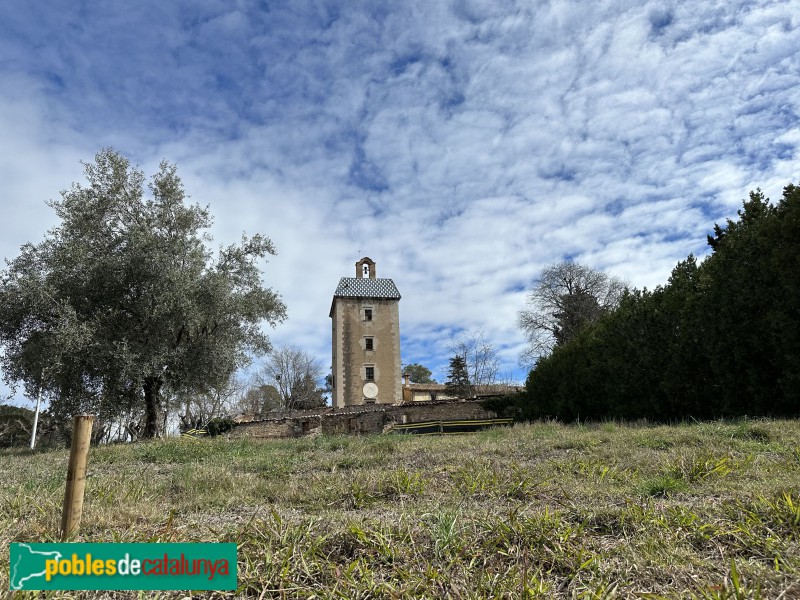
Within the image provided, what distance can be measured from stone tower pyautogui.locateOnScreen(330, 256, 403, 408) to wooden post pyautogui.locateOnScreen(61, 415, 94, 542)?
35088 mm

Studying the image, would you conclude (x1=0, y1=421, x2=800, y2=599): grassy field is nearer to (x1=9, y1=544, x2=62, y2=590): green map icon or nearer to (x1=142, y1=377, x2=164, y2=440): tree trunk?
(x1=9, y1=544, x2=62, y2=590): green map icon

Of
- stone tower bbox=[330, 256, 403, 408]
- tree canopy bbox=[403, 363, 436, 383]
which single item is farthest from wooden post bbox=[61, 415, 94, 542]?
tree canopy bbox=[403, 363, 436, 383]

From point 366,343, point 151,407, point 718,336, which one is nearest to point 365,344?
point 366,343

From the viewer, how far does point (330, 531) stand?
330cm

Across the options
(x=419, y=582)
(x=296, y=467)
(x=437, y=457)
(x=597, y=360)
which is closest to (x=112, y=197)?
(x=296, y=467)

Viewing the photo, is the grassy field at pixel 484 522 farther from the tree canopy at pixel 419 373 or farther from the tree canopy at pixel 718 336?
the tree canopy at pixel 419 373

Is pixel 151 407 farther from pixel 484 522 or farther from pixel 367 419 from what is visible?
pixel 484 522

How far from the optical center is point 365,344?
39625 millimetres

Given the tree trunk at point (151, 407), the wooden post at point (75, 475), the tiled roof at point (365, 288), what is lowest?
the wooden post at point (75, 475)

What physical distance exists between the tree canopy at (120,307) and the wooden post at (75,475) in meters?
13.3

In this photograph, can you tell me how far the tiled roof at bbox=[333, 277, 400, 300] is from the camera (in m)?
40.3

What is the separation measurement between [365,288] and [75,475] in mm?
38158

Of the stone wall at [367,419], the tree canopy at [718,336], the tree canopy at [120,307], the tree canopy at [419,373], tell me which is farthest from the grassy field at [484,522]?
the tree canopy at [419,373]

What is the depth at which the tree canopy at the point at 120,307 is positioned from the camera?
1525cm
